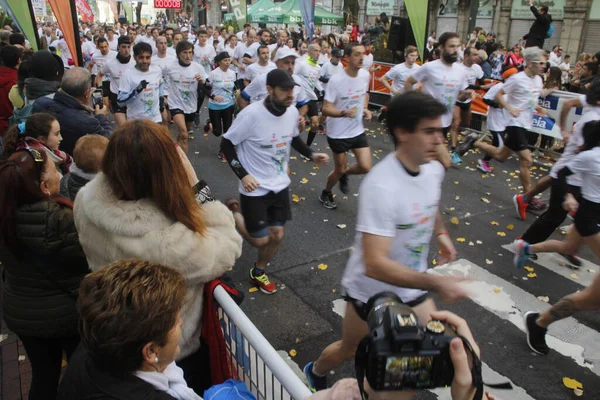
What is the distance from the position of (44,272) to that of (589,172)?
4286 millimetres

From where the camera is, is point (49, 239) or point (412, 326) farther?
point (49, 239)

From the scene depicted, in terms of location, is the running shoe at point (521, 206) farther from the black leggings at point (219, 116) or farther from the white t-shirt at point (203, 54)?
the white t-shirt at point (203, 54)

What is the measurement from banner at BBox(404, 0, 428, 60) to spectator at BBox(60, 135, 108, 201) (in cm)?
778

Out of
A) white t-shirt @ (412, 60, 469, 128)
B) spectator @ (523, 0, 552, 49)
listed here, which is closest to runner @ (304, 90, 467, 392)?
white t-shirt @ (412, 60, 469, 128)

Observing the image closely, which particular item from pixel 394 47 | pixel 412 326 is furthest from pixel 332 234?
pixel 394 47

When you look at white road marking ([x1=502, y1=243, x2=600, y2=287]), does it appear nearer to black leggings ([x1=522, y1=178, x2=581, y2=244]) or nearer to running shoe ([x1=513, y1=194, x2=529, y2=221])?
black leggings ([x1=522, y1=178, x2=581, y2=244])

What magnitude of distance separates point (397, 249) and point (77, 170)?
215cm

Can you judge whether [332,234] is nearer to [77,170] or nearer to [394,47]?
[77,170]

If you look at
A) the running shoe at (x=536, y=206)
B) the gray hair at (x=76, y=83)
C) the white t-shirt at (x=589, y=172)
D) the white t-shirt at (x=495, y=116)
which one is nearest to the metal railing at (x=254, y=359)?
the gray hair at (x=76, y=83)

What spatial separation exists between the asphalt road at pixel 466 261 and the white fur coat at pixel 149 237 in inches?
78.7

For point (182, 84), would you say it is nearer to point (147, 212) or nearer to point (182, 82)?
point (182, 82)

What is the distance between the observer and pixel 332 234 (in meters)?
6.25

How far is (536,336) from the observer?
4.11 metres

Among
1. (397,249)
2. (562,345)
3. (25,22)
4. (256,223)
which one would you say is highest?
(25,22)
